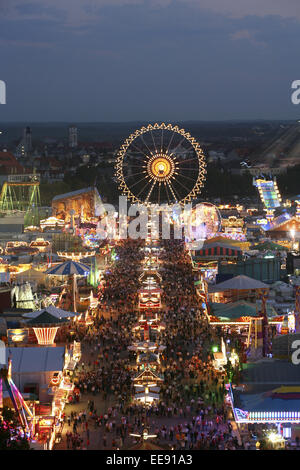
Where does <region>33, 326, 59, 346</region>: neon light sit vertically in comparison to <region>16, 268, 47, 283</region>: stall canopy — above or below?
below

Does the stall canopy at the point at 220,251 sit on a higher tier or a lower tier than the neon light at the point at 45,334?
higher

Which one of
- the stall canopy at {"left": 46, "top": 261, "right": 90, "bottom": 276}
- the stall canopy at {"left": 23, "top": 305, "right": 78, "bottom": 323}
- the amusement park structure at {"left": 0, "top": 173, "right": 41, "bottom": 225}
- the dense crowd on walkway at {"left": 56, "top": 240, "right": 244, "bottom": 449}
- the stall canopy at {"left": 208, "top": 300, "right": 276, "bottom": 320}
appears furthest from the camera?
the amusement park structure at {"left": 0, "top": 173, "right": 41, "bottom": 225}

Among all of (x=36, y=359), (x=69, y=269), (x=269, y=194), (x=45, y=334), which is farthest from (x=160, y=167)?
(x=269, y=194)

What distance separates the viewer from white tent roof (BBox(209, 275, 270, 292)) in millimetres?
30547

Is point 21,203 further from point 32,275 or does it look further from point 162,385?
point 162,385

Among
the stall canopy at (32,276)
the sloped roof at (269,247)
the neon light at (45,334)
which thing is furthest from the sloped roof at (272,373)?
the sloped roof at (269,247)

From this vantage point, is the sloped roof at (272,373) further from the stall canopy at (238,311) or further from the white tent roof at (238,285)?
the white tent roof at (238,285)

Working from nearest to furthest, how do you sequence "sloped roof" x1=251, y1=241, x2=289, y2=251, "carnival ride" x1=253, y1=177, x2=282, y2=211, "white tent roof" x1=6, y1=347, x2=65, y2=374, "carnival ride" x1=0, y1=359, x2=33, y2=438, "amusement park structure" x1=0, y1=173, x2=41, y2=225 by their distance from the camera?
"carnival ride" x1=0, y1=359, x2=33, y2=438 → "white tent roof" x1=6, y1=347, x2=65, y2=374 → "sloped roof" x1=251, y1=241, x2=289, y2=251 → "amusement park structure" x1=0, y1=173, x2=41, y2=225 → "carnival ride" x1=253, y1=177, x2=282, y2=211

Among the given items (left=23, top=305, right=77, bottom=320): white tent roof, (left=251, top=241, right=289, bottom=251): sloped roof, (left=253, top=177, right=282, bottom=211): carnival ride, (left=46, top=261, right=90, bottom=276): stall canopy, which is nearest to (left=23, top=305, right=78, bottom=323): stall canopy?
(left=23, top=305, right=77, bottom=320): white tent roof

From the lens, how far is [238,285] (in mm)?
30656

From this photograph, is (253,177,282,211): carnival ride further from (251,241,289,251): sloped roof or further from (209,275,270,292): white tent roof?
(209,275,270,292): white tent roof

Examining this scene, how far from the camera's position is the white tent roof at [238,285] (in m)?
30.5

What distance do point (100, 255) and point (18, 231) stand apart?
1027 cm

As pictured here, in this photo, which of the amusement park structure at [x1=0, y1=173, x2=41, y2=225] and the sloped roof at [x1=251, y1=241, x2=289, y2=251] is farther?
the amusement park structure at [x1=0, y1=173, x2=41, y2=225]
